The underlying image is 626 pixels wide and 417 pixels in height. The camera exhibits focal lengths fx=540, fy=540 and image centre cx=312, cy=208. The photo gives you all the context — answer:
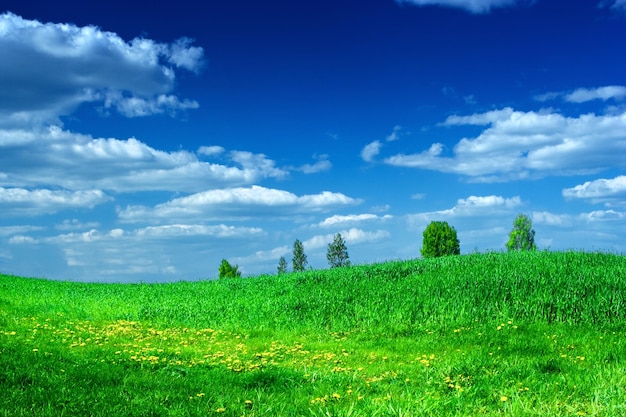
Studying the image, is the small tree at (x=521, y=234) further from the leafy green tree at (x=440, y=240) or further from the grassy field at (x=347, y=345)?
the grassy field at (x=347, y=345)

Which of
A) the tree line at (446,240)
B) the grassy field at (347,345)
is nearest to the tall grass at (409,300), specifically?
the grassy field at (347,345)

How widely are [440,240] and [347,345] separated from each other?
45.6 meters

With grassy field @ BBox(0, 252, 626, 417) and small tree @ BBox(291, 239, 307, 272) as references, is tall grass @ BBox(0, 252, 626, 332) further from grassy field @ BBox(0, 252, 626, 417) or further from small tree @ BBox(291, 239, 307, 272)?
small tree @ BBox(291, 239, 307, 272)

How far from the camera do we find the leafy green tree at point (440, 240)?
5899 centimetres

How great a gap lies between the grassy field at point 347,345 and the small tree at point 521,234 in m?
36.8

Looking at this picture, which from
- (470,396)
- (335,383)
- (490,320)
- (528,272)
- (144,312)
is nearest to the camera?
(470,396)

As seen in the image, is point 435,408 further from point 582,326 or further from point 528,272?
point 528,272

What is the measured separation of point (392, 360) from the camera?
13062 mm

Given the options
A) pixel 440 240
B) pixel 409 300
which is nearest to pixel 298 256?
pixel 440 240

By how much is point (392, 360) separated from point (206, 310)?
11.1 m

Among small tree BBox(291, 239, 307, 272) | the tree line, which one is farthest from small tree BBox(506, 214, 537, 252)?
small tree BBox(291, 239, 307, 272)

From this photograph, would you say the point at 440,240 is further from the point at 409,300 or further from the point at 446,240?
the point at 409,300

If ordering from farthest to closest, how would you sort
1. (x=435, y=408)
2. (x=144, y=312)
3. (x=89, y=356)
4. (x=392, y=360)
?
1. (x=144, y=312)
2. (x=392, y=360)
3. (x=89, y=356)
4. (x=435, y=408)

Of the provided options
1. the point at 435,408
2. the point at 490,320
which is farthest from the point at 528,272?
the point at 435,408
